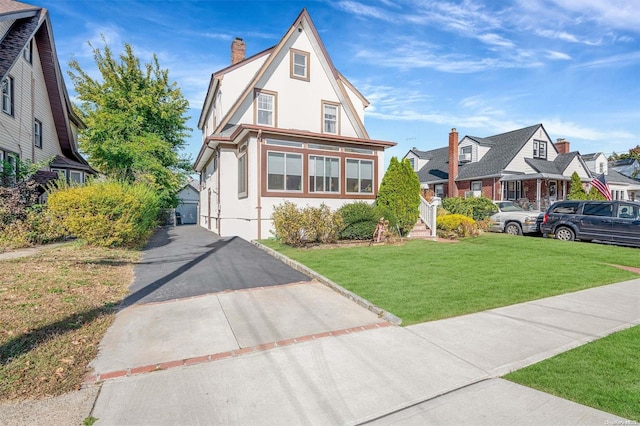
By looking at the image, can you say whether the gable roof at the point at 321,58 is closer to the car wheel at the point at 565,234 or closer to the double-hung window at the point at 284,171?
the double-hung window at the point at 284,171

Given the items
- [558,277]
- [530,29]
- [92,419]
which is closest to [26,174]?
[92,419]

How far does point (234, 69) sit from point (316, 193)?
29.3 feet

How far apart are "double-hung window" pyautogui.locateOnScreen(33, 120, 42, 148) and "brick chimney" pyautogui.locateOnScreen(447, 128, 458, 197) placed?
28.0 m

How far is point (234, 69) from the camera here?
16.9 m

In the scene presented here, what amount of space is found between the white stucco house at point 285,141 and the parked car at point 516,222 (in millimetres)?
7868

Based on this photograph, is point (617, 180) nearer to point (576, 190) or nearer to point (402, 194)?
point (576, 190)

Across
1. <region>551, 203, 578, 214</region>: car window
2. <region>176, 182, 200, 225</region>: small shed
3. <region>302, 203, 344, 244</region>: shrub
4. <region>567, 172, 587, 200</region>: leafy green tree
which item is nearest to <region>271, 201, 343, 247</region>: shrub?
<region>302, 203, 344, 244</region>: shrub

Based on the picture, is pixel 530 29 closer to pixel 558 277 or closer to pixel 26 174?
pixel 558 277

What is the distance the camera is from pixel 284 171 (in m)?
12.9

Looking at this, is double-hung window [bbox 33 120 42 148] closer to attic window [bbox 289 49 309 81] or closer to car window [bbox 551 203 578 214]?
attic window [bbox 289 49 309 81]

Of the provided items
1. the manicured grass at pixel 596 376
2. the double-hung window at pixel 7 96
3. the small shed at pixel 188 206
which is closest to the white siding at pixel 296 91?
the double-hung window at pixel 7 96

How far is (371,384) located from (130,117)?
25.5m

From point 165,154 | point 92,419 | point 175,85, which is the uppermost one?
point 175,85

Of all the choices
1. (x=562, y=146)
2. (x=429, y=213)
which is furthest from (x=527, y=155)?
(x=429, y=213)
